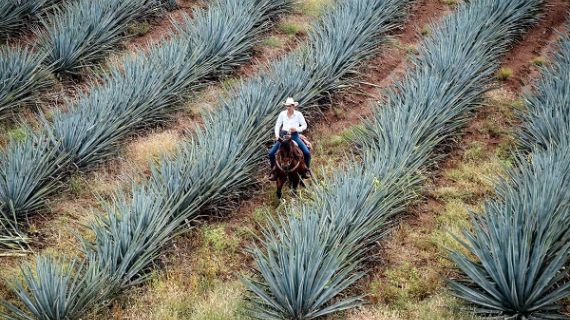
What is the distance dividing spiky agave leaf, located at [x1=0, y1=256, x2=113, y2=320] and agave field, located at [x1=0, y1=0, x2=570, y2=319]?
2cm

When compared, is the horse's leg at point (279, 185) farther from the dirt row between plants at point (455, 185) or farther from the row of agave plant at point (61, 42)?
the row of agave plant at point (61, 42)

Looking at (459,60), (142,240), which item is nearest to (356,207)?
(142,240)

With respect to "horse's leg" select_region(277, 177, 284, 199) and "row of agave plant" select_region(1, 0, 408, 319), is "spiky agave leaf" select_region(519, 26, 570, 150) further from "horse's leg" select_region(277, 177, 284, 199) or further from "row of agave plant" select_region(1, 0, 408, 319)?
"horse's leg" select_region(277, 177, 284, 199)

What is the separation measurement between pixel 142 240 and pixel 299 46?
7100 mm

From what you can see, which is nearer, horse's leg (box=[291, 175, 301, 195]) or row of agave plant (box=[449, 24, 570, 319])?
row of agave plant (box=[449, 24, 570, 319])

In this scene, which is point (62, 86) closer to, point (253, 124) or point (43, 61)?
point (43, 61)

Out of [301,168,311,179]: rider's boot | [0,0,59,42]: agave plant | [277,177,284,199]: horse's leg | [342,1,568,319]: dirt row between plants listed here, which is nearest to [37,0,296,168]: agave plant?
[0,0,59,42]: agave plant

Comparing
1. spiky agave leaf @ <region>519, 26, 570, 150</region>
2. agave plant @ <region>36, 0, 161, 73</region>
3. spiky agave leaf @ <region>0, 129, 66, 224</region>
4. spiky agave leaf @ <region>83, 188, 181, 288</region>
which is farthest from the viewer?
agave plant @ <region>36, 0, 161, 73</region>

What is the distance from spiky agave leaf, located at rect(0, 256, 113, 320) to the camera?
680cm

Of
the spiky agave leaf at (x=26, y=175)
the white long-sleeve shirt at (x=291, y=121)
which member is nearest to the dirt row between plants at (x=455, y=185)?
the white long-sleeve shirt at (x=291, y=121)

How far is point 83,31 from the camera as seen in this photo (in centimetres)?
1302

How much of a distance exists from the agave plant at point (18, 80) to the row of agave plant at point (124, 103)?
0.71m

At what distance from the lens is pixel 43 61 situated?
1267cm

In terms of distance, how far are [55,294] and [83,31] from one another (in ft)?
24.9
